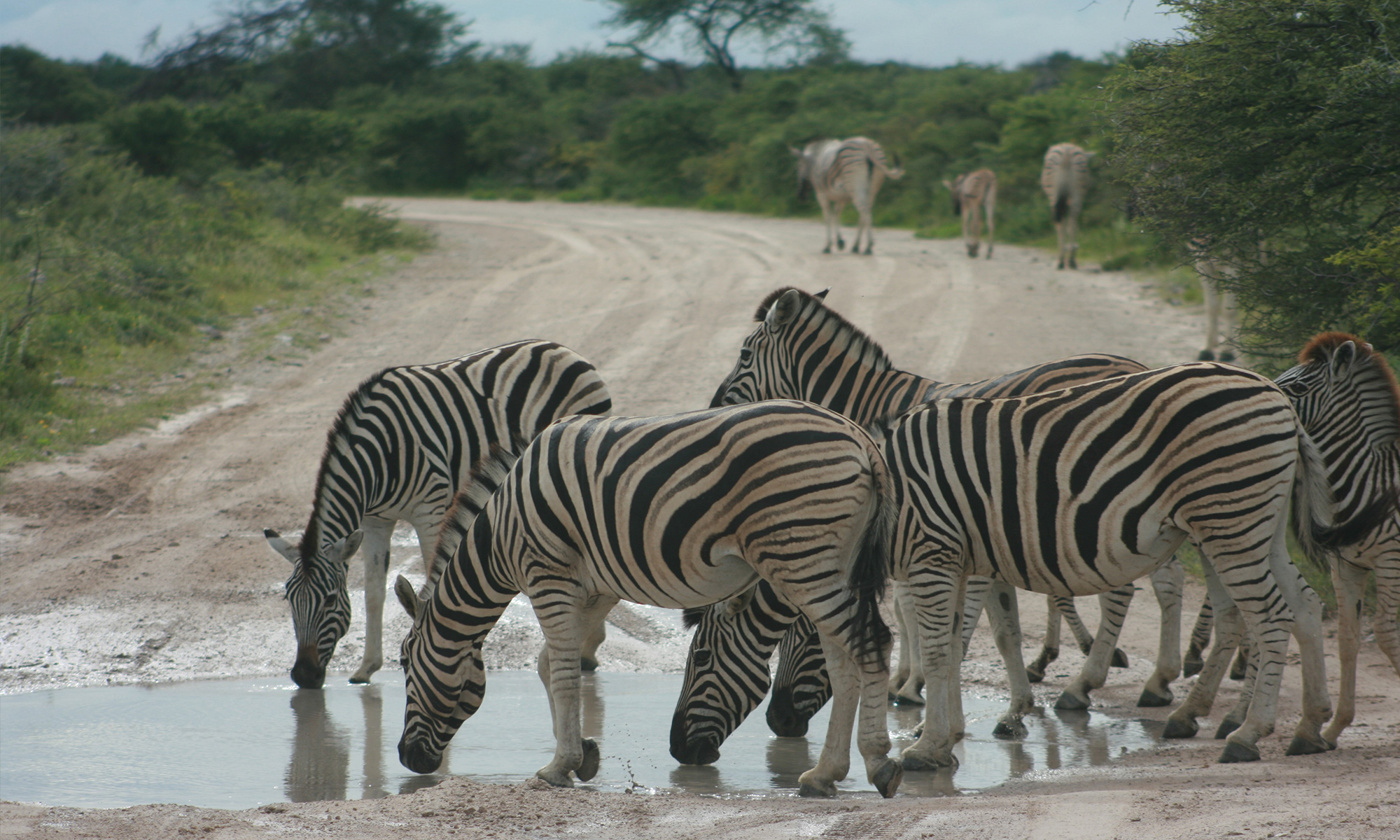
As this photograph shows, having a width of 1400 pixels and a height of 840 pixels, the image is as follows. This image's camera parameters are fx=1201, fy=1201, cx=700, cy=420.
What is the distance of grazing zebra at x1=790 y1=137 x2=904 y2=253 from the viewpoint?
69.6ft

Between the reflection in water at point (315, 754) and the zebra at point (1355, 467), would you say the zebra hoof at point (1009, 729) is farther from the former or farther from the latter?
the reflection in water at point (315, 754)

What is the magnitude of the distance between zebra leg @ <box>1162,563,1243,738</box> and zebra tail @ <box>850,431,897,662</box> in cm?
199

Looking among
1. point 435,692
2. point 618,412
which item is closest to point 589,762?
point 435,692

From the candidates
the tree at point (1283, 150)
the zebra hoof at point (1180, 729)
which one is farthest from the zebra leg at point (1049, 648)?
the tree at point (1283, 150)

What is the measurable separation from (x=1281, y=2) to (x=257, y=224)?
16.3 m

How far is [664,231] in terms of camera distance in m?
24.5

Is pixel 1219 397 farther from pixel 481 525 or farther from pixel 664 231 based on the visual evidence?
pixel 664 231

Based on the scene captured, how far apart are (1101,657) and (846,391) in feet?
6.44

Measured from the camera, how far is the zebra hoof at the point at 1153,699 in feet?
20.7

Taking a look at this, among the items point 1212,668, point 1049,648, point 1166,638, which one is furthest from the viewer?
point 1049,648

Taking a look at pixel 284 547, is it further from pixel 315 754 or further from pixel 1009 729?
pixel 1009 729

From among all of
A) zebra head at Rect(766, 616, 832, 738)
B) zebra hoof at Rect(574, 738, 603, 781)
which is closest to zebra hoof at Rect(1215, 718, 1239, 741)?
zebra head at Rect(766, 616, 832, 738)

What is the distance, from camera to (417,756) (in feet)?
17.9

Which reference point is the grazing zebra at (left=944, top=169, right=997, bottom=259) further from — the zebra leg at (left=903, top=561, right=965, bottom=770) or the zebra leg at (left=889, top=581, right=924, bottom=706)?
the zebra leg at (left=903, top=561, right=965, bottom=770)
